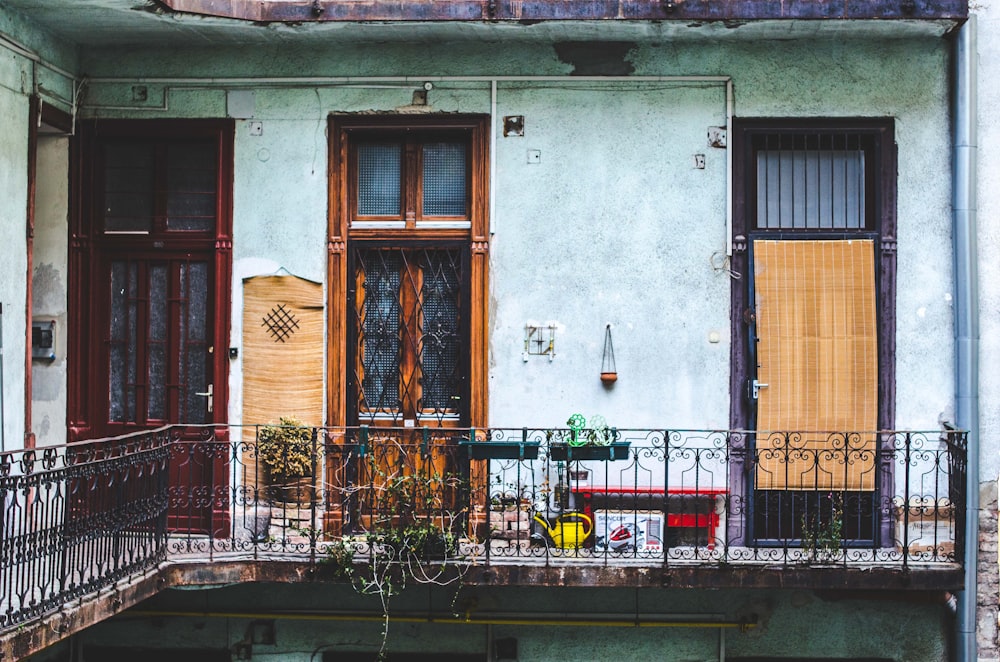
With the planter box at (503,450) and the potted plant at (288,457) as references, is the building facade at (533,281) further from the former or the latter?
the planter box at (503,450)

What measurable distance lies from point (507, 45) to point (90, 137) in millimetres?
3634

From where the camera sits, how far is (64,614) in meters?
7.19

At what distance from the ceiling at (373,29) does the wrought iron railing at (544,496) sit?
3.19m

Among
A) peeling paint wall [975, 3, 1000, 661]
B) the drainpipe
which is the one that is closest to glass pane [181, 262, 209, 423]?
the drainpipe

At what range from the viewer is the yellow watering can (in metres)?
9.01

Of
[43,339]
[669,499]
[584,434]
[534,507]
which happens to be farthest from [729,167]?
[43,339]

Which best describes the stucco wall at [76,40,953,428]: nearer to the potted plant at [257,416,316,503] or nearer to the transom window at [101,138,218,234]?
the transom window at [101,138,218,234]

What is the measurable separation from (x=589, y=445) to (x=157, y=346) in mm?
3868

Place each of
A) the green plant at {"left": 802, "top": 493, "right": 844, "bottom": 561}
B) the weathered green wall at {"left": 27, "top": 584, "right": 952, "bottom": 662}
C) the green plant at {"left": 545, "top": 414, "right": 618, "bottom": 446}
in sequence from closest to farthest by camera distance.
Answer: the green plant at {"left": 802, "top": 493, "right": 844, "bottom": 561} < the green plant at {"left": 545, "top": 414, "right": 618, "bottom": 446} < the weathered green wall at {"left": 27, "top": 584, "right": 952, "bottom": 662}

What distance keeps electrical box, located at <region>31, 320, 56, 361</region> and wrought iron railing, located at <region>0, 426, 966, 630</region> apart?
856 mm

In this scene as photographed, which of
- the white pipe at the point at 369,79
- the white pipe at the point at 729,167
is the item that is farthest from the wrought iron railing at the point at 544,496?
the white pipe at the point at 369,79

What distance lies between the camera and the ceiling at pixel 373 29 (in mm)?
8891

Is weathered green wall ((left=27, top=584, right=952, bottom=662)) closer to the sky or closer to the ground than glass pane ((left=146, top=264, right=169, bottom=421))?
closer to the ground

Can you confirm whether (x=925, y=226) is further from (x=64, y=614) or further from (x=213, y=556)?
(x=64, y=614)
